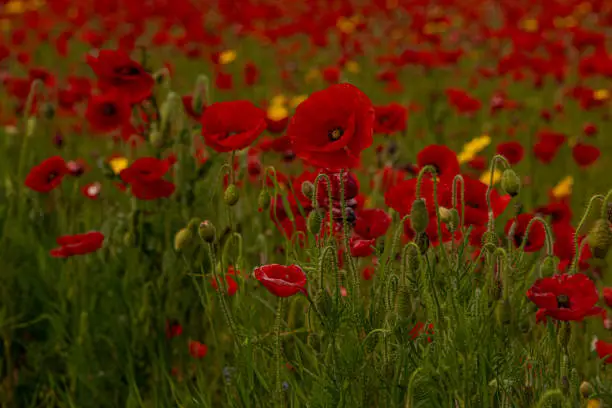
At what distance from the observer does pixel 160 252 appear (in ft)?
7.44

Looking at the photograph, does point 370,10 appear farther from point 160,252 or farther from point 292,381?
point 292,381

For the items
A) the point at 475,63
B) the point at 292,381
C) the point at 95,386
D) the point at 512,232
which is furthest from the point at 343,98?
the point at 475,63

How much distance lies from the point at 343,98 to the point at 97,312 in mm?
1099

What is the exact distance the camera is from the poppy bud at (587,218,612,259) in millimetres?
1482

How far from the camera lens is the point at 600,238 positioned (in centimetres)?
148

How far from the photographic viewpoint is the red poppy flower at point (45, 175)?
2.24 metres

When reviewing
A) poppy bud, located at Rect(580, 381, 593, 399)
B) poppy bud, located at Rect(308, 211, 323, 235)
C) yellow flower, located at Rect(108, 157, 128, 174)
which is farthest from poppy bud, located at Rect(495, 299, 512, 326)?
yellow flower, located at Rect(108, 157, 128, 174)

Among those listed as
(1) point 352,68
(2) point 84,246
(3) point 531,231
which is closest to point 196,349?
(2) point 84,246

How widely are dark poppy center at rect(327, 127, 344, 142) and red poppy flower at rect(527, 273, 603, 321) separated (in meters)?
0.46

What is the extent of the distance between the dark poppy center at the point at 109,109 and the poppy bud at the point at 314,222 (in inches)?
42.6

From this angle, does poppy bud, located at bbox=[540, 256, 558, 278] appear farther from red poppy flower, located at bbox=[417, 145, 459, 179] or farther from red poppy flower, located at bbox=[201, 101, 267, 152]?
red poppy flower, located at bbox=[201, 101, 267, 152]

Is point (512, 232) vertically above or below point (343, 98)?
below

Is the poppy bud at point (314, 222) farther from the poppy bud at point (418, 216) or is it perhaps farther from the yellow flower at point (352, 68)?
the yellow flower at point (352, 68)

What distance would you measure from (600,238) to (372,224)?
1.58 ft
